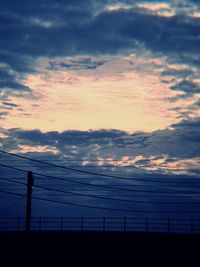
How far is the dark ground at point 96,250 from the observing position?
27.5 m

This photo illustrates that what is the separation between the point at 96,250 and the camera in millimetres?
31359

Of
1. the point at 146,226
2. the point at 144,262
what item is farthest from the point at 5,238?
the point at 146,226

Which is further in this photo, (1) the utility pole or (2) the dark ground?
(1) the utility pole

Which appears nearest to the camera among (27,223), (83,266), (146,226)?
(83,266)

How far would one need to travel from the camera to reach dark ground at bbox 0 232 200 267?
27500mm

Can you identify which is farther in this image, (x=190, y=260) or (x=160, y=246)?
(x=160, y=246)

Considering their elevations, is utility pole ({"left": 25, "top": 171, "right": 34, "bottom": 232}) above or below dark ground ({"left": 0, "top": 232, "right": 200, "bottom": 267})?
above

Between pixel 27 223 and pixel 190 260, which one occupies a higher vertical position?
pixel 27 223

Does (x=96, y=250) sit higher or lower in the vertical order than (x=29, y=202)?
lower

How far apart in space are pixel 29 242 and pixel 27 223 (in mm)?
1924

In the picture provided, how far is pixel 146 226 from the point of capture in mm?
47000

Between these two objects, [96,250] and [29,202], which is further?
[29,202]

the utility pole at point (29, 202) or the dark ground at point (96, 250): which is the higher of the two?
the utility pole at point (29, 202)

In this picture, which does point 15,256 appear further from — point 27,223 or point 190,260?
point 190,260
